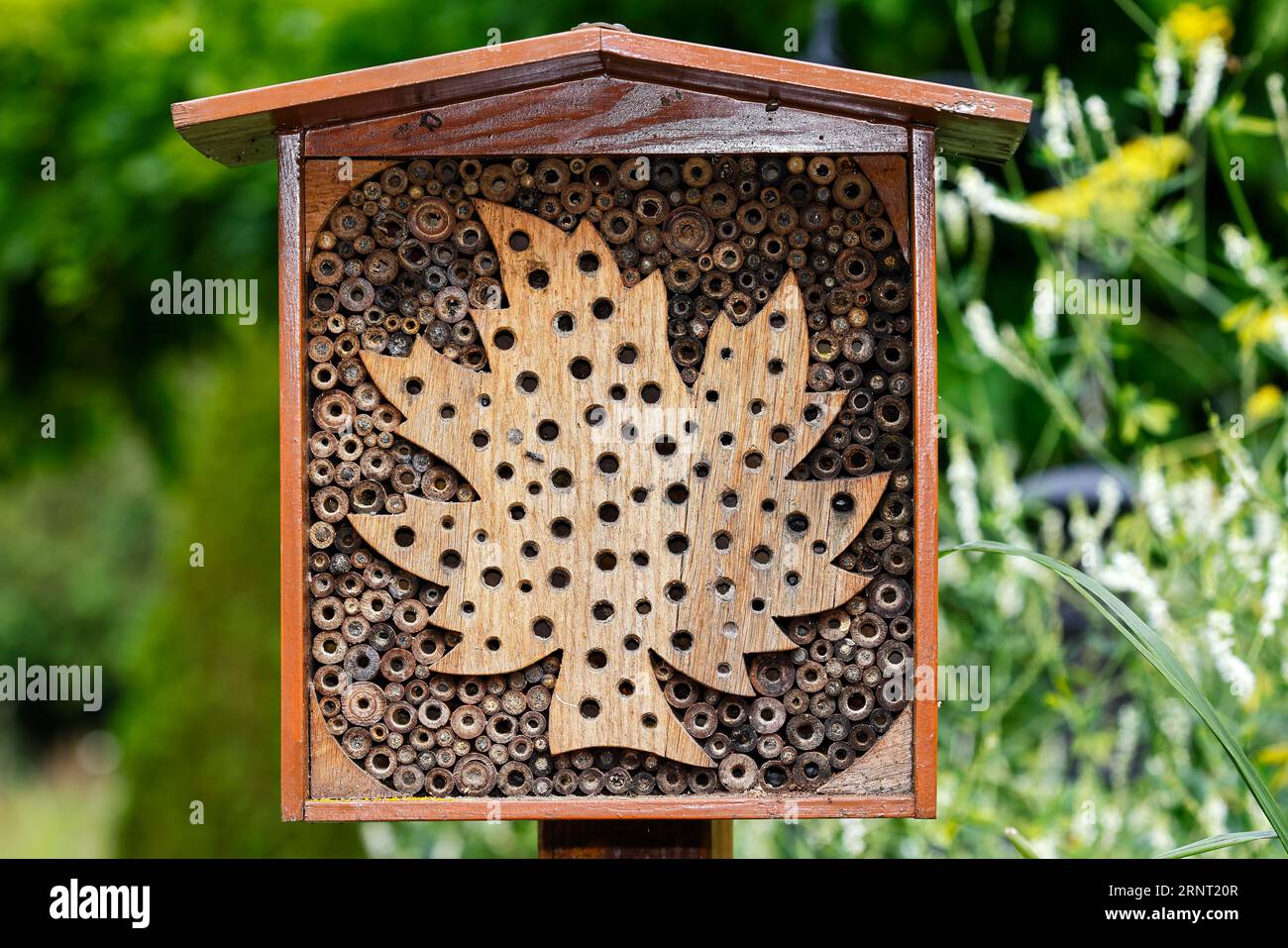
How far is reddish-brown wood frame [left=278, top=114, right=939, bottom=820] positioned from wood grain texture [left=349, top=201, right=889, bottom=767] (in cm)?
6

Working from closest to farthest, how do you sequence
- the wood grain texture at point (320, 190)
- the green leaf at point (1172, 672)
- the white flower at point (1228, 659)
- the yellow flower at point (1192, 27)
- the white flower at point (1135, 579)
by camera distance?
the green leaf at point (1172, 672), the wood grain texture at point (320, 190), the white flower at point (1228, 659), the white flower at point (1135, 579), the yellow flower at point (1192, 27)

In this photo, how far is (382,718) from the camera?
1.34 metres

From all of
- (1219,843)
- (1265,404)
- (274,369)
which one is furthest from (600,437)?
(274,369)

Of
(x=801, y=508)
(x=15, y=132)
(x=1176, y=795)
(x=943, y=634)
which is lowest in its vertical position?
(x=1176, y=795)

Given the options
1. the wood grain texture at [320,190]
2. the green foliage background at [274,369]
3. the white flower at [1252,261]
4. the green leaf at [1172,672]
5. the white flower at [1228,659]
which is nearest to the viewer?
the green leaf at [1172,672]

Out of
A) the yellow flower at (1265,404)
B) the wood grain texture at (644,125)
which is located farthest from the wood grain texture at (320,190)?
the yellow flower at (1265,404)

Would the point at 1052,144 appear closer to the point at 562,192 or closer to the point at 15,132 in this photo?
the point at 562,192

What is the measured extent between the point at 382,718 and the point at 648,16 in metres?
2.01

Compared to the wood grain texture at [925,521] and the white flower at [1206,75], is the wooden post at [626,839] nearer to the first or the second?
the wood grain texture at [925,521]

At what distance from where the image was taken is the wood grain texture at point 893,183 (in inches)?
52.6

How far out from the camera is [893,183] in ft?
4.40

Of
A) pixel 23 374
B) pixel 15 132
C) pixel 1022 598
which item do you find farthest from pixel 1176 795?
pixel 23 374
